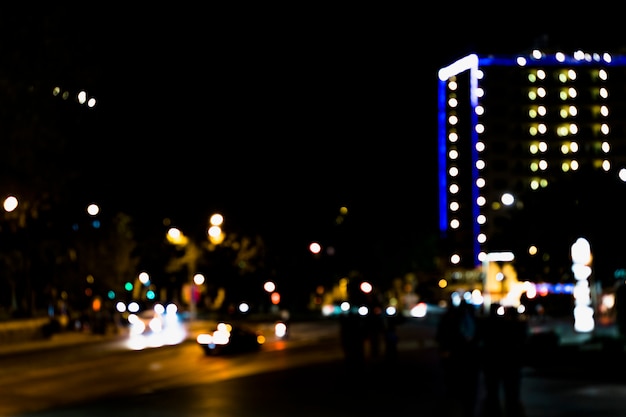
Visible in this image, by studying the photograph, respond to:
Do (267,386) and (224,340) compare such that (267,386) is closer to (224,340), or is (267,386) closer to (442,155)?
(224,340)

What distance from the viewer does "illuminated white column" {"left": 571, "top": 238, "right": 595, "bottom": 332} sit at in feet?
107

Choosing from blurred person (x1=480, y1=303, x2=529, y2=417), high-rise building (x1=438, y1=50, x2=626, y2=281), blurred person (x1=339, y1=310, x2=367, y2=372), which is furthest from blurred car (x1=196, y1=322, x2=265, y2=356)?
blurred person (x1=480, y1=303, x2=529, y2=417)

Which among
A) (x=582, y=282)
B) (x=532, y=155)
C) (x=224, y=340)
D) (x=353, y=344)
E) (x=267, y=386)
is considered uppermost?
(x=532, y=155)

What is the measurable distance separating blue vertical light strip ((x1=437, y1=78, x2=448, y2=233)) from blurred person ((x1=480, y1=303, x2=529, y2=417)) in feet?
332

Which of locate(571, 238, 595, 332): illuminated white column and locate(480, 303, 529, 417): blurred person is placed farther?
locate(571, 238, 595, 332): illuminated white column

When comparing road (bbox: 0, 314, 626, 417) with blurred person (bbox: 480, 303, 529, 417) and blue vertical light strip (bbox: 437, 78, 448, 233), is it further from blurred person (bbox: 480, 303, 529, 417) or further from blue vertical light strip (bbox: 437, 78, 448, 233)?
blue vertical light strip (bbox: 437, 78, 448, 233)

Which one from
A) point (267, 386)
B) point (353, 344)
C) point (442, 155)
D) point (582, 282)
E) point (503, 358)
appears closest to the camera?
point (503, 358)

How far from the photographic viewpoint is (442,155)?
389 feet

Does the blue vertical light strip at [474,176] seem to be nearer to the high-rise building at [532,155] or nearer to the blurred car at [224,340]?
the high-rise building at [532,155]

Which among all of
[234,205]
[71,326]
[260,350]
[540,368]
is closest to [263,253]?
[234,205]

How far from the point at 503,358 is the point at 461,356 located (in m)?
0.73

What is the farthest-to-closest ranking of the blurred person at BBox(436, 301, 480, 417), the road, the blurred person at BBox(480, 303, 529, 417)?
the road, the blurred person at BBox(436, 301, 480, 417), the blurred person at BBox(480, 303, 529, 417)

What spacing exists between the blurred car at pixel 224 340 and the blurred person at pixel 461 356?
1858cm

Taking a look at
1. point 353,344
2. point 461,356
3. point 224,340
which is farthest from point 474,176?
point 461,356
